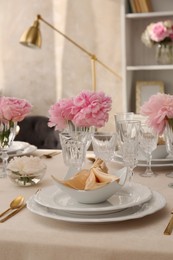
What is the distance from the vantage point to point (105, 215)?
109cm

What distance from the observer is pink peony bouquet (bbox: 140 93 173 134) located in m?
1.43

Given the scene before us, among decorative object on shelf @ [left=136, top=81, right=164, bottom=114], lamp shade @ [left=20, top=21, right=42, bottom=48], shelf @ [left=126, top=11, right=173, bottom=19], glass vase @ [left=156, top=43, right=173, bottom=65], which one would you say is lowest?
decorative object on shelf @ [left=136, top=81, right=164, bottom=114]

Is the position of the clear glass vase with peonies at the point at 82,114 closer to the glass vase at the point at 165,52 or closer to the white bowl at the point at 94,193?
the white bowl at the point at 94,193

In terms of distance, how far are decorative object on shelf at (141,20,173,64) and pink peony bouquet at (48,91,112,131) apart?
1728 mm

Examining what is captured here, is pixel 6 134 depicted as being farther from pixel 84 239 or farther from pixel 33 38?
pixel 33 38

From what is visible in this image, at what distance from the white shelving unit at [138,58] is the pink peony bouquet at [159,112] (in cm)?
190

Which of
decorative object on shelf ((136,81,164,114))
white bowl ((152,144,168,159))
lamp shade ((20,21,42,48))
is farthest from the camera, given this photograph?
decorative object on shelf ((136,81,164,114))

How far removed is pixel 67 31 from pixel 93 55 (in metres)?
0.46

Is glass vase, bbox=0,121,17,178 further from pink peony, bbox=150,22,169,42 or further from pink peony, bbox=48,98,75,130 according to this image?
pink peony, bbox=150,22,169,42

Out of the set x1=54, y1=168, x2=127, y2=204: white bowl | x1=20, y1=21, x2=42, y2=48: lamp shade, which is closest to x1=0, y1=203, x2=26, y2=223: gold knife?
x1=54, y1=168, x2=127, y2=204: white bowl

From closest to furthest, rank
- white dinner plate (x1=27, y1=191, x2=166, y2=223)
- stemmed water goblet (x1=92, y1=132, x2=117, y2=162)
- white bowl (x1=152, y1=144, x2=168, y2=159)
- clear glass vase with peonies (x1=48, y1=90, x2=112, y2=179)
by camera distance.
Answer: white dinner plate (x1=27, y1=191, x2=166, y2=223), stemmed water goblet (x1=92, y1=132, x2=117, y2=162), clear glass vase with peonies (x1=48, y1=90, x2=112, y2=179), white bowl (x1=152, y1=144, x2=168, y2=159)

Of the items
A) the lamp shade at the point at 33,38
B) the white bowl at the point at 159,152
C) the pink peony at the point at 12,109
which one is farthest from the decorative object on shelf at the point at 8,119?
the lamp shade at the point at 33,38

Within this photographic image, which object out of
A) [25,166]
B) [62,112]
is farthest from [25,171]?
[62,112]

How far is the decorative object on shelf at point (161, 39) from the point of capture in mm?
3236
